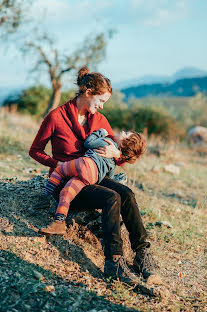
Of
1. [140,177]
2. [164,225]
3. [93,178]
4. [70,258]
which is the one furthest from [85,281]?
[140,177]

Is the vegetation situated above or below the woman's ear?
below

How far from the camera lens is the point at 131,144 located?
11.2ft

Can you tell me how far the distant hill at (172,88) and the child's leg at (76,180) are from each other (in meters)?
84.6

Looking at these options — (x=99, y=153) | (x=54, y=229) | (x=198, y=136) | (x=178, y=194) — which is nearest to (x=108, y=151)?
(x=99, y=153)

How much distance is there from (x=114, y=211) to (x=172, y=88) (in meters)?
94.3

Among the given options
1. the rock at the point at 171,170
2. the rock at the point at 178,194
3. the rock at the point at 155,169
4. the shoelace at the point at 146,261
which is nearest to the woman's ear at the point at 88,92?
the shoelace at the point at 146,261

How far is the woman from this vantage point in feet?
9.54

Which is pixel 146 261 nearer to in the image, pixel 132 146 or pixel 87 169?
pixel 87 169

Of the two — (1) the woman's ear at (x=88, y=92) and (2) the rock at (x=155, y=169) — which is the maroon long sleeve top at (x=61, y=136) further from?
(2) the rock at (x=155, y=169)

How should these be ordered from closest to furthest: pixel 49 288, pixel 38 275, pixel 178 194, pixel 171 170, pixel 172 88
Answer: pixel 49 288 < pixel 38 275 < pixel 178 194 < pixel 171 170 < pixel 172 88

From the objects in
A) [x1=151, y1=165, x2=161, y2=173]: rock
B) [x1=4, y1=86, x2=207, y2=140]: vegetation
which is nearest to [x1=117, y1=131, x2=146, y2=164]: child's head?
[x1=151, y1=165, x2=161, y2=173]: rock

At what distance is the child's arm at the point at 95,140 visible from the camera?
10.9ft

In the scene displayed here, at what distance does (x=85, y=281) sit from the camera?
111 inches

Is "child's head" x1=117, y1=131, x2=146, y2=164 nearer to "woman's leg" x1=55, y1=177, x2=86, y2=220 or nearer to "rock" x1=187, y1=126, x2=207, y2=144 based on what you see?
"woman's leg" x1=55, y1=177, x2=86, y2=220
